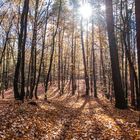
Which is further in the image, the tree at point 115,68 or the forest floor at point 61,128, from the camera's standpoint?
the tree at point 115,68

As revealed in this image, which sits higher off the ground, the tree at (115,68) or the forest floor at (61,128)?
the tree at (115,68)

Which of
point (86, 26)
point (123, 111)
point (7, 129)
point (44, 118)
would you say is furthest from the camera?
point (86, 26)

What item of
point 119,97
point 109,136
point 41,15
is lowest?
point 109,136

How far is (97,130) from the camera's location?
33.3 feet

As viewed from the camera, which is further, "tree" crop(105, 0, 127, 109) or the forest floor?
"tree" crop(105, 0, 127, 109)

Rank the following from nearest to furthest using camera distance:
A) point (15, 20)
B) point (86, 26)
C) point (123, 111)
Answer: point (123, 111)
point (15, 20)
point (86, 26)

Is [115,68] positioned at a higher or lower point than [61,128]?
higher

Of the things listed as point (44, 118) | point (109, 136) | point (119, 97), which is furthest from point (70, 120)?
point (119, 97)

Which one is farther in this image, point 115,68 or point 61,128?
point 115,68

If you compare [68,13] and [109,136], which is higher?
[68,13]

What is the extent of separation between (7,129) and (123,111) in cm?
784

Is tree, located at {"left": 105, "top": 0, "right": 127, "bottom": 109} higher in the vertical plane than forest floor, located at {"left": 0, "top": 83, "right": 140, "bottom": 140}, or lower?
higher

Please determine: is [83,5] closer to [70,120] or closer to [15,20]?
[15,20]

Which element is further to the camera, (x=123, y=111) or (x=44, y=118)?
(x=123, y=111)
